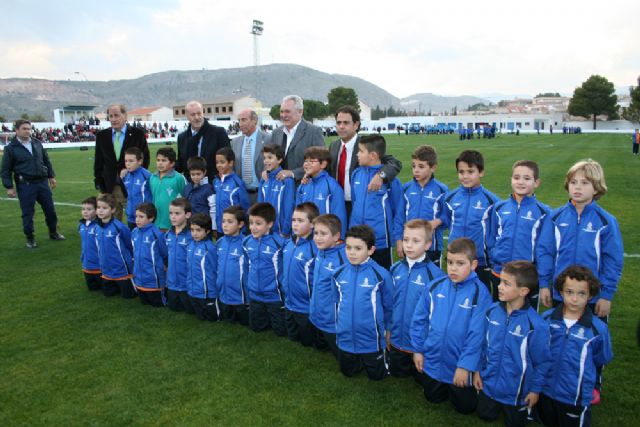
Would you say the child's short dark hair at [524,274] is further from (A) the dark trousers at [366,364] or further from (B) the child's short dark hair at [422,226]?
(A) the dark trousers at [366,364]

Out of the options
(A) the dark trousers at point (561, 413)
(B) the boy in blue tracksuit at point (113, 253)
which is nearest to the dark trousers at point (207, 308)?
(B) the boy in blue tracksuit at point (113, 253)

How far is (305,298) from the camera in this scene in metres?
4.51

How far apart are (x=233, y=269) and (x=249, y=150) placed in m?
1.98

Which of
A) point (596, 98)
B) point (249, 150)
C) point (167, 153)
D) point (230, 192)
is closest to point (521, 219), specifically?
point (230, 192)

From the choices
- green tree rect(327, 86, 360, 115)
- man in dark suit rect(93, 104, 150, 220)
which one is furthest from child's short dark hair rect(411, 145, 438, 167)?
green tree rect(327, 86, 360, 115)

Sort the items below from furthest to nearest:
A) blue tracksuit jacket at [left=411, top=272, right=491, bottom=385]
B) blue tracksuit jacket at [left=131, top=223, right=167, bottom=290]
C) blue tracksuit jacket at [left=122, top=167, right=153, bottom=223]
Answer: blue tracksuit jacket at [left=122, top=167, right=153, bottom=223] < blue tracksuit jacket at [left=131, top=223, right=167, bottom=290] < blue tracksuit jacket at [left=411, top=272, right=491, bottom=385]

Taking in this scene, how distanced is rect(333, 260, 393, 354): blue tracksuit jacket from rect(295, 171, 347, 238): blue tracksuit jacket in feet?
3.46

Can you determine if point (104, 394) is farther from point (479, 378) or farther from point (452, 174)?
point (452, 174)

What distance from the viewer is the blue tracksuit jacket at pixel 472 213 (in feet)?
14.7

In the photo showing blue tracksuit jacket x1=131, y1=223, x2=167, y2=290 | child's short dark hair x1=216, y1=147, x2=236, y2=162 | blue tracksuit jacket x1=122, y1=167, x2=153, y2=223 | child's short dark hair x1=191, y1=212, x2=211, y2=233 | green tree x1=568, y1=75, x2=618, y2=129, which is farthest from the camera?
green tree x1=568, y1=75, x2=618, y2=129

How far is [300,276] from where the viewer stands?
14.8ft

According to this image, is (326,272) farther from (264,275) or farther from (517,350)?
(517,350)

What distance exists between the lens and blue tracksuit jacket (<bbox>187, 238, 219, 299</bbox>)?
16.7 ft

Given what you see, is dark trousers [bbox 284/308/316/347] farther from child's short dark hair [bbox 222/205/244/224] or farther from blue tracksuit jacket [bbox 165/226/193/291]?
blue tracksuit jacket [bbox 165/226/193/291]
